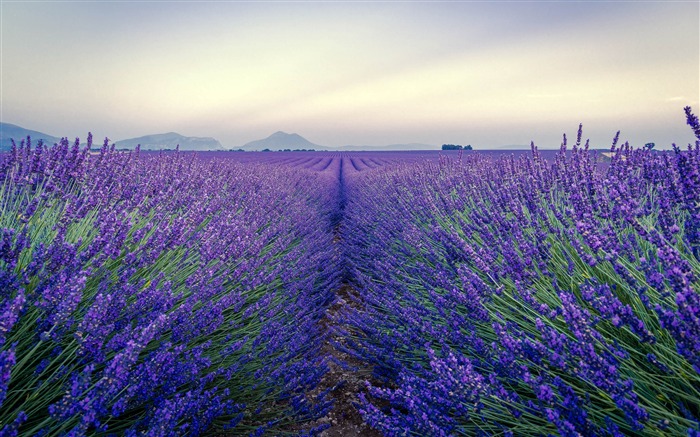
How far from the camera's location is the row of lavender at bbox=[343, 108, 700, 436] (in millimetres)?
929

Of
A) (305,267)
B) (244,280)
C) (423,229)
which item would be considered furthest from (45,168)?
(423,229)

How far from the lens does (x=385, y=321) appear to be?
2.25 meters

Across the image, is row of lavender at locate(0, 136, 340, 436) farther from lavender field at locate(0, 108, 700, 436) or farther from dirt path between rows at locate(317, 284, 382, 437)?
dirt path between rows at locate(317, 284, 382, 437)

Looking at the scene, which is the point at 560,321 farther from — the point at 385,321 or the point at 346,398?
the point at 346,398

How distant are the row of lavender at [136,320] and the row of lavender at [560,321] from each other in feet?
1.58

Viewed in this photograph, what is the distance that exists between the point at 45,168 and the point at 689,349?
9.14 ft

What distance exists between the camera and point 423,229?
11.1 ft

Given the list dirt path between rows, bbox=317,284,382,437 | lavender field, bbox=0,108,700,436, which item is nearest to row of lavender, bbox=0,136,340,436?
lavender field, bbox=0,108,700,436

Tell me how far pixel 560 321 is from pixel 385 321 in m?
1.02

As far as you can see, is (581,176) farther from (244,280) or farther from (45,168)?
(45,168)

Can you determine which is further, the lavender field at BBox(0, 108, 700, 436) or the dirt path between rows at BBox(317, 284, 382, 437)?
the dirt path between rows at BBox(317, 284, 382, 437)

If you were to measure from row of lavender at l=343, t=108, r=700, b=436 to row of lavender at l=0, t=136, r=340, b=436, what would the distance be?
48 cm

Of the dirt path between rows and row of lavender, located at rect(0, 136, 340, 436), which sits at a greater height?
row of lavender, located at rect(0, 136, 340, 436)

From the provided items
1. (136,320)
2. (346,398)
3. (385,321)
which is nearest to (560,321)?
(385,321)
